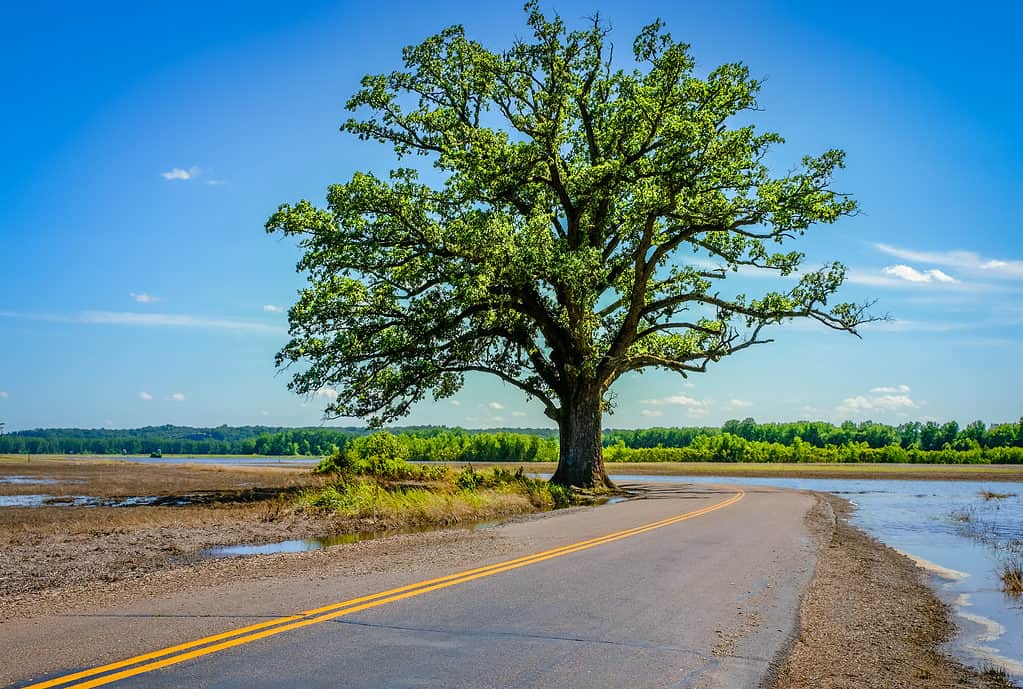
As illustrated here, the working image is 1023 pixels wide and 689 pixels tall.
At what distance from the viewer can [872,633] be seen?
344 inches

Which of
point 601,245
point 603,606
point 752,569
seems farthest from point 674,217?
point 603,606

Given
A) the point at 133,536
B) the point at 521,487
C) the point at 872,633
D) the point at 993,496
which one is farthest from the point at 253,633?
the point at 993,496

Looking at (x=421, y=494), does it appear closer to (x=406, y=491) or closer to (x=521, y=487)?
(x=406, y=491)

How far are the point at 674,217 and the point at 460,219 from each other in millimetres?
7820

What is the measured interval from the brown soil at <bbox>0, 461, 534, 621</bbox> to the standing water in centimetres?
966

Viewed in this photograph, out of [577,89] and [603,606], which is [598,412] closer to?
[577,89]

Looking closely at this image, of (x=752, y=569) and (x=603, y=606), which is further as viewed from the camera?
(x=752, y=569)

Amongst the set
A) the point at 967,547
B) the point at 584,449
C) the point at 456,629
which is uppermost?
the point at 584,449

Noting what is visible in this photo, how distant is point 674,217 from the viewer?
29.7 meters

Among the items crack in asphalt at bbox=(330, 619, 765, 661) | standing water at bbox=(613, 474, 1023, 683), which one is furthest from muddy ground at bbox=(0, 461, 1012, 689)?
crack in asphalt at bbox=(330, 619, 765, 661)

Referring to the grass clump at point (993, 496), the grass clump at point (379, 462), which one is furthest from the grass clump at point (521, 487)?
the grass clump at point (993, 496)

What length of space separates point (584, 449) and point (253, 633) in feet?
83.7

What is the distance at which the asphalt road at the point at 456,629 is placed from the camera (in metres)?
6.43

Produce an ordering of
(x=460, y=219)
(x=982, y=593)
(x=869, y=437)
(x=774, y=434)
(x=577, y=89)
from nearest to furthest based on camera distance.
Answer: (x=982, y=593) < (x=460, y=219) < (x=577, y=89) < (x=869, y=437) < (x=774, y=434)
